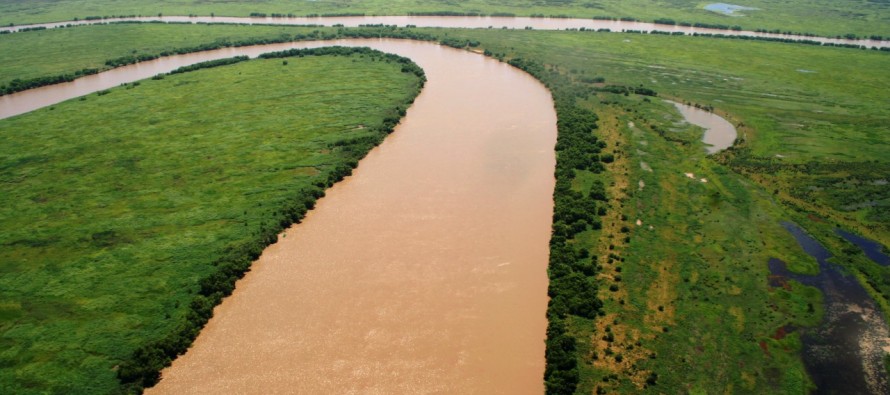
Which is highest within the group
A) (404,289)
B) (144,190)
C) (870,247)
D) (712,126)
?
(712,126)

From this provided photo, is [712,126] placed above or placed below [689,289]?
above

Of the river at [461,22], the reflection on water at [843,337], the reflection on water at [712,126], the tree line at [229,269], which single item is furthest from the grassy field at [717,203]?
the river at [461,22]

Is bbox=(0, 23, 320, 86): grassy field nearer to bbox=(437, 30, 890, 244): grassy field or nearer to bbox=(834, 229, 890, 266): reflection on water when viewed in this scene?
bbox=(437, 30, 890, 244): grassy field

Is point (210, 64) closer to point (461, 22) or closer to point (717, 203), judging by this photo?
point (461, 22)

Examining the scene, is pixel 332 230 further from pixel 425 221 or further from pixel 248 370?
pixel 248 370

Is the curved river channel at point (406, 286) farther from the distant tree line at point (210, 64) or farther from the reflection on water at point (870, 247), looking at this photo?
the distant tree line at point (210, 64)

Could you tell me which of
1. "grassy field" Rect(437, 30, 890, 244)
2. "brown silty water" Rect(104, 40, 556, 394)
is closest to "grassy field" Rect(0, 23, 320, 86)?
"grassy field" Rect(437, 30, 890, 244)

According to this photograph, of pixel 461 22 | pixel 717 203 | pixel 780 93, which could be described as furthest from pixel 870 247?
pixel 461 22
